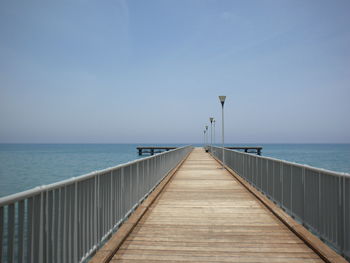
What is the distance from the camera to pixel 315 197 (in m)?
5.19

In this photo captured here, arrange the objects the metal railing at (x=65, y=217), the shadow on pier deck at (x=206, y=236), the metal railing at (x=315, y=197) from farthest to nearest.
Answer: the shadow on pier deck at (x=206, y=236) → the metal railing at (x=315, y=197) → the metal railing at (x=65, y=217)

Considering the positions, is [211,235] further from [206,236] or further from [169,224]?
[169,224]

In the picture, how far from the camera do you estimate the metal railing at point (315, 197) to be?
13.9ft

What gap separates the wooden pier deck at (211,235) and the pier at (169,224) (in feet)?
0.05

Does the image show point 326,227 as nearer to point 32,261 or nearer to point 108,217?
point 108,217

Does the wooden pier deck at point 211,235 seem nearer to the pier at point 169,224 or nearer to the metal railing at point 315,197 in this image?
the pier at point 169,224

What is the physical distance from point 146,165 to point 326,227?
5.42m

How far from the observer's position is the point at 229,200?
8.68m

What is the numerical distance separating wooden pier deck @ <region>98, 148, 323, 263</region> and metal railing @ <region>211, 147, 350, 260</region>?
41 cm

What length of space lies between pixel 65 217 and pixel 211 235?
283 cm

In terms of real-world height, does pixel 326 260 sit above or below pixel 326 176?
below

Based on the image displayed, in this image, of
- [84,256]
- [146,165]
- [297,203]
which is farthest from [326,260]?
[146,165]

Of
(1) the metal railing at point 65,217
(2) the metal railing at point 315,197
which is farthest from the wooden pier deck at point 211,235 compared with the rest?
(1) the metal railing at point 65,217

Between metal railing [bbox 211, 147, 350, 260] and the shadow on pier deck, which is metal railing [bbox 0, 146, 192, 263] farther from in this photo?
metal railing [bbox 211, 147, 350, 260]
